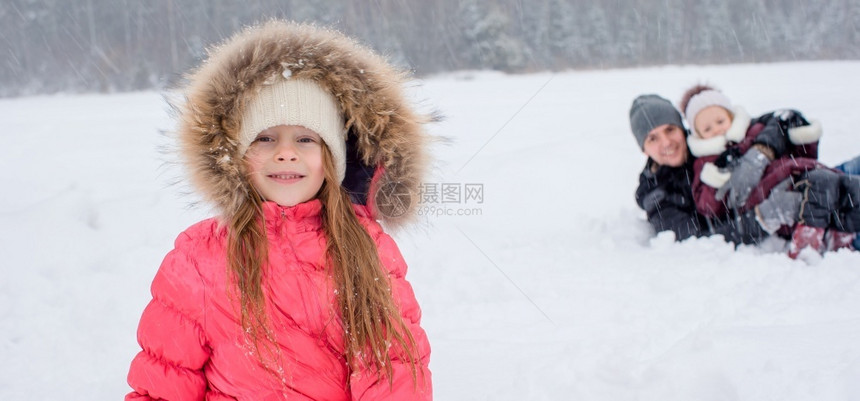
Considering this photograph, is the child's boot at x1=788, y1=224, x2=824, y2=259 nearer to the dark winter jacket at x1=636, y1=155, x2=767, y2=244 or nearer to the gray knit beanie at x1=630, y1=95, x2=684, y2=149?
the dark winter jacket at x1=636, y1=155, x2=767, y2=244

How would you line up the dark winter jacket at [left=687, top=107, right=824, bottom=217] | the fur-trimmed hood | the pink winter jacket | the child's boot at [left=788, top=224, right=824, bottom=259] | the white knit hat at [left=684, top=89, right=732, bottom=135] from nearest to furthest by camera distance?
the pink winter jacket
the fur-trimmed hood
the child's boot at [left=788, top=224, right=824, bottom=259]
the dark winter jacket at [left=687, top=107, right=824, bottom=217]
the white knit hat at [left=684, top=89, right=732, bottom=135]

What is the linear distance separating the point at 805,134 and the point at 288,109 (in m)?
3.79

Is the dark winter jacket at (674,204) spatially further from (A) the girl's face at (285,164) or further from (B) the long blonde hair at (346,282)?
(A) the girl's face at (285,164)

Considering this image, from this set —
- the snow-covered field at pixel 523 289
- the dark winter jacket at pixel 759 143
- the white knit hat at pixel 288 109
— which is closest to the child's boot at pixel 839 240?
the snow-covered field at pixel 523 289

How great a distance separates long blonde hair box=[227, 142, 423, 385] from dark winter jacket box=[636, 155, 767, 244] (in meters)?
3.13

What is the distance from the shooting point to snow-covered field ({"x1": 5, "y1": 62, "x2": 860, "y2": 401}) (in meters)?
2.33

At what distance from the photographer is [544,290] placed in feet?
11.1

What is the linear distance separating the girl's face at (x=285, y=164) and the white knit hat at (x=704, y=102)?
3.43 m

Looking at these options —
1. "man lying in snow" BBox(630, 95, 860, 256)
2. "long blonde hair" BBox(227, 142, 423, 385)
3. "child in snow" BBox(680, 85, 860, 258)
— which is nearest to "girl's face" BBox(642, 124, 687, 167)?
"man lying in snow" BBox(630, 95, 860, 256)

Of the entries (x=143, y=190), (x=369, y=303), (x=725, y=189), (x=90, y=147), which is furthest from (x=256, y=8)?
(x=369, y=303)

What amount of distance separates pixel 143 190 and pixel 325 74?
4.02 metres

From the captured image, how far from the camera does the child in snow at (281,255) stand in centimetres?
182

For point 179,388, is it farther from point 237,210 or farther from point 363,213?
point 363,213

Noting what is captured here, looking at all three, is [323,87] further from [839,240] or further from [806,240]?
[839,240]
